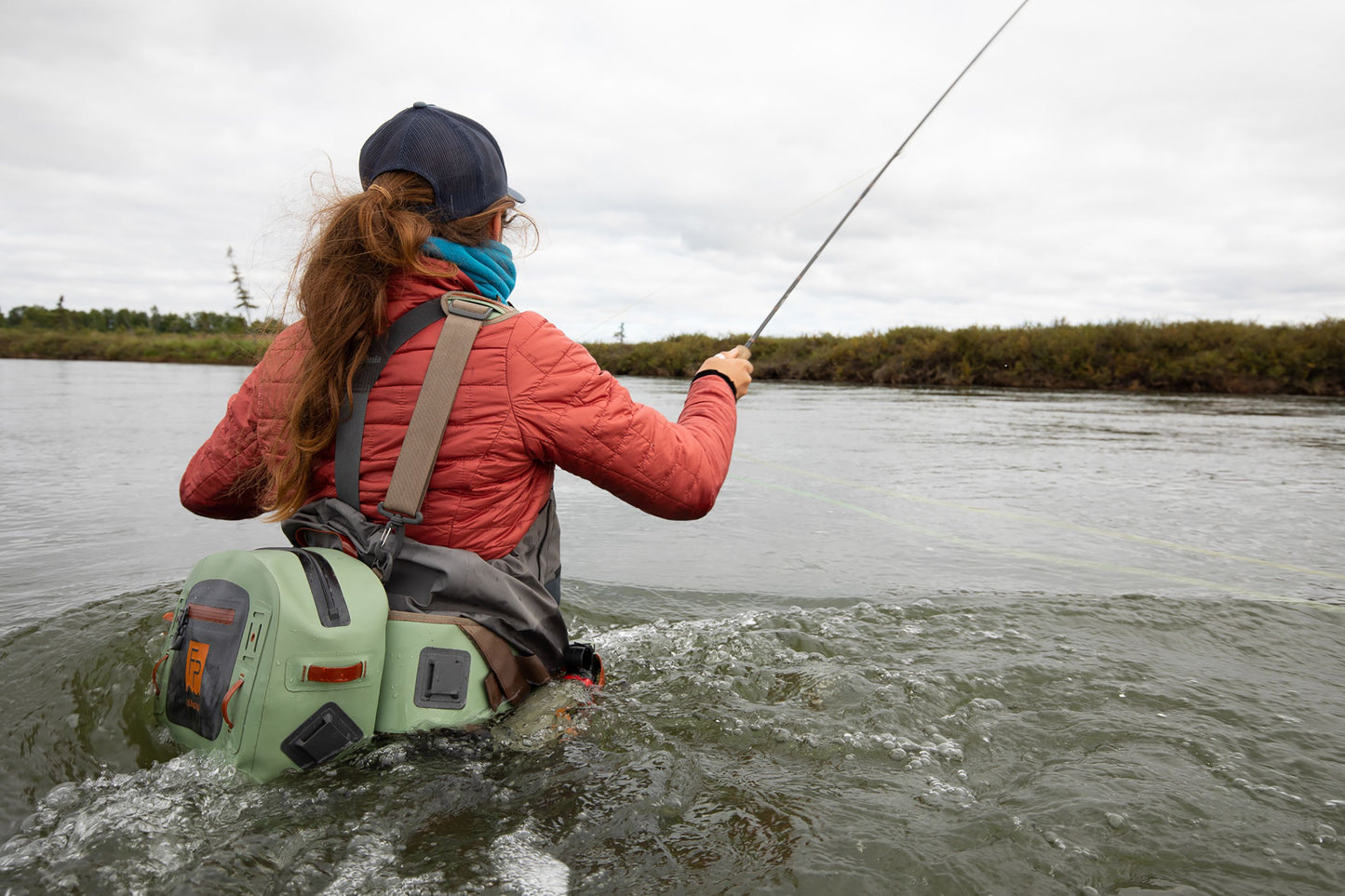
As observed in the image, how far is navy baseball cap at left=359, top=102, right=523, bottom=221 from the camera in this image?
1874 mm

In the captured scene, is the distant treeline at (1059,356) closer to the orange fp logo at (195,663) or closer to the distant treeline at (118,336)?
the orange fp logo at (195,663)

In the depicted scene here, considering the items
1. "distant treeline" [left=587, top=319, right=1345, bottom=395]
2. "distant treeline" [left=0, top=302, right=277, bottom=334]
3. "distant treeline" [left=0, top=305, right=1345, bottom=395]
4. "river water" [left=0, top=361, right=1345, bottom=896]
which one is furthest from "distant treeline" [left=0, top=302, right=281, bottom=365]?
"river water" [left=0, top=361, right=1345, bottom=896]

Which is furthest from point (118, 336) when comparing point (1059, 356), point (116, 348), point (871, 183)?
point (871, 183)

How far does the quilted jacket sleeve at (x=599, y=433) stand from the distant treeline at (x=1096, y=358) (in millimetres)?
21481

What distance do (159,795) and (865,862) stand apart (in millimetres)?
1459

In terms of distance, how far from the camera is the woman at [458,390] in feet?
5.90

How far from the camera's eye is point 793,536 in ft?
15.8

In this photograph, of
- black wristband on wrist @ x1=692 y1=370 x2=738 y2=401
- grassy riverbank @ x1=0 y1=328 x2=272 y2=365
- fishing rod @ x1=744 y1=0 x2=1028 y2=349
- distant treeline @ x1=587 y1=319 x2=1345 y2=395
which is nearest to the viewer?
black wristband on wrist @ x1=692 y1=370 x2=738 y2=401

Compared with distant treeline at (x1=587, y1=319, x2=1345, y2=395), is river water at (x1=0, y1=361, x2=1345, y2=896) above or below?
below

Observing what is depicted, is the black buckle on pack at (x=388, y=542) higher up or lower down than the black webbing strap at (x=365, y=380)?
lower down

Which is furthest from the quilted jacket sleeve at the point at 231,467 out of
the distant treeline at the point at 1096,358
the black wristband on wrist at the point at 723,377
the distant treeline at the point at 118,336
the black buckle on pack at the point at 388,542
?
the distant treeline at the point at 118,336

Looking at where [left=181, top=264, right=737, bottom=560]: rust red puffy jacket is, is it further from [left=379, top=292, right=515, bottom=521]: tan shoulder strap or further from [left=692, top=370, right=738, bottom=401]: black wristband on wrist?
[left=692, top=370, right=738, bottom=401]: black wristband on wrist

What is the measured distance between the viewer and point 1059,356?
21.5 m

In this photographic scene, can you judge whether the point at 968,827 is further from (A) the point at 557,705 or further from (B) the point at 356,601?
(B) the point at 356,601
